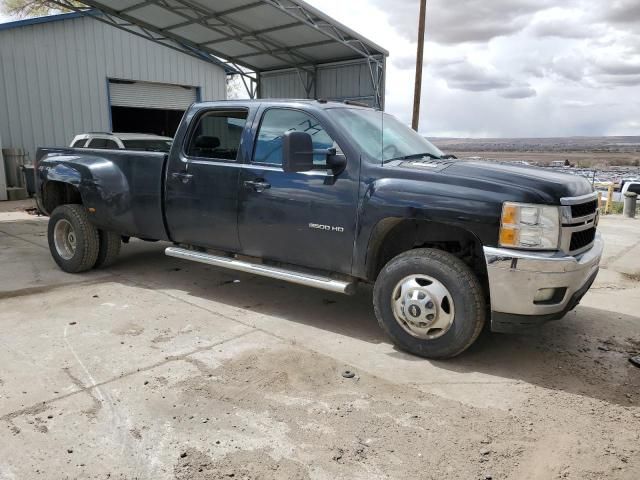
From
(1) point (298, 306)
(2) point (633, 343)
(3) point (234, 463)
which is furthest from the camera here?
(1) point (298, 306)

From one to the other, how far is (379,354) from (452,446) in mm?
1251

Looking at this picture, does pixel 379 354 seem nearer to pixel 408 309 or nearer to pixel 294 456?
pixel 408 309

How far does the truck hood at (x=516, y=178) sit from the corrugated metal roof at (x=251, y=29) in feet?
27.9

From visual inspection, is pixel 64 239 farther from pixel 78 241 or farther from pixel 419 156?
pixel 419 156

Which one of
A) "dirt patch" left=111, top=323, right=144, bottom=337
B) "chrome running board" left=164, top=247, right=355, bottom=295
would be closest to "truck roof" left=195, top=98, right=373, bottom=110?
"chrome running board" left=164, top=247, right=355, bottom=295

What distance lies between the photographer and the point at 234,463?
262cm

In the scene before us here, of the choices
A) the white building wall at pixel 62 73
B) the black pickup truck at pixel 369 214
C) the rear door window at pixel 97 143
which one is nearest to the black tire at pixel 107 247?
the black pickup truck at pixel 369 214

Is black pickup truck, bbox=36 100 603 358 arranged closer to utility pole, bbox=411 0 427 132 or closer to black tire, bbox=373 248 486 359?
black tire, bbox=373 248 486 359

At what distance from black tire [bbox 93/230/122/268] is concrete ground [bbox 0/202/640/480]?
0.88 m

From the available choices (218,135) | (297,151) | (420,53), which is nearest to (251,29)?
(420,53)

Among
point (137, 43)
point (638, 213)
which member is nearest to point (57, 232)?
point (137, 43)

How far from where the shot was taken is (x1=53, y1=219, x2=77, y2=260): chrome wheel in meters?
6.30

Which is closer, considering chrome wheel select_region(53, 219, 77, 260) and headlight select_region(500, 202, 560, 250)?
headlight select_region(500, 202, 560, 250)

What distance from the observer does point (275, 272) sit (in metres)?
4.50
